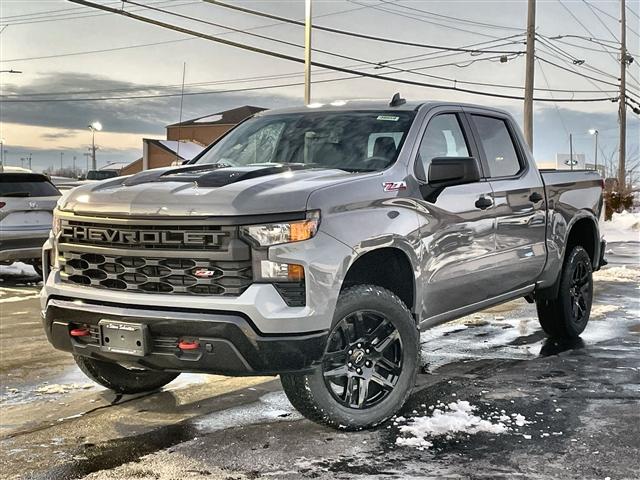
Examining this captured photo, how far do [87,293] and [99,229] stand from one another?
1.19 feet

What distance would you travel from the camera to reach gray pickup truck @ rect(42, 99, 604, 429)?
382 centimetres

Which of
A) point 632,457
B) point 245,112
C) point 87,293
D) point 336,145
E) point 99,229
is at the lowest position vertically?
point 632,457

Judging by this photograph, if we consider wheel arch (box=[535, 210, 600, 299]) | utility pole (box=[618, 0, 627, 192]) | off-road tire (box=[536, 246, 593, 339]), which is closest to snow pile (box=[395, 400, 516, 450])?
wheel arch (box=[535, 210, 600, 299])

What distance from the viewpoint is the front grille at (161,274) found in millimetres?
3820

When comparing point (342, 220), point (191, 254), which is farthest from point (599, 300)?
point (191, 254)

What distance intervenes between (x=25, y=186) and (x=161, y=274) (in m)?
7.64

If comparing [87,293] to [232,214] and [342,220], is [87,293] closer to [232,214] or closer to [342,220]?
[232,214]

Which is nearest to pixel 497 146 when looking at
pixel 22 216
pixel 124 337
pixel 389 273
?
pixel 389 273

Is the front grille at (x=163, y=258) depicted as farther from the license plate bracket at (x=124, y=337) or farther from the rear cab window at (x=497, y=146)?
the rear cab window at (x=497, y=146)

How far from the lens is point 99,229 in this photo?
414cm

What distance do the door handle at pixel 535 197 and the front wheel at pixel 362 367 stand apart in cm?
206

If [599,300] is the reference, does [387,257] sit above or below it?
above

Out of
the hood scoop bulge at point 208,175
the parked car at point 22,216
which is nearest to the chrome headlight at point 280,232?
the hood scoop bulge at point 208,175

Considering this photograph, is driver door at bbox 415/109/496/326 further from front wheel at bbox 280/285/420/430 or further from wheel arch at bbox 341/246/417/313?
front wheel at bbox 280/285/420/430
